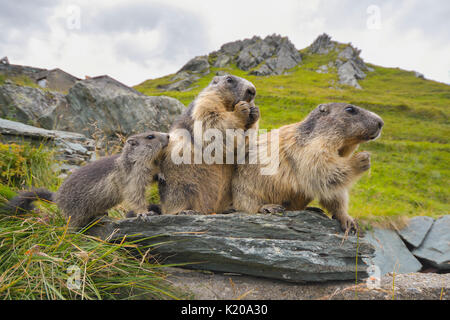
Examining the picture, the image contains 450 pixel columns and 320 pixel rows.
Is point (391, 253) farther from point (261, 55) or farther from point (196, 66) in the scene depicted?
point (261, 55)

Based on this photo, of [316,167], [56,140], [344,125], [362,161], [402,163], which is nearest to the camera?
[362,161]

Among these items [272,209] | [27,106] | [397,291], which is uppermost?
[27,106]

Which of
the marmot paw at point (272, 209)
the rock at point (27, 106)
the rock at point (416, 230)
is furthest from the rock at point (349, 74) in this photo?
the marmot paw at point (272, 209)

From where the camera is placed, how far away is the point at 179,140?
15.8 feet

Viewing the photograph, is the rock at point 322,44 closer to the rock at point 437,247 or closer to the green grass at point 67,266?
the rock at point 437,247

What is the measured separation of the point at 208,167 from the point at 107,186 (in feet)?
5.35

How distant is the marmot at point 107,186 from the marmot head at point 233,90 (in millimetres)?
1249

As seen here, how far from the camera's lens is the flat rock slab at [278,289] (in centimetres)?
371

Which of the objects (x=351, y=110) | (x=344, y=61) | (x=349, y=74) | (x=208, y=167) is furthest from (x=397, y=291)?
(x=344, y=61)

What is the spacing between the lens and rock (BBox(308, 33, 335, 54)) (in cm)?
12611

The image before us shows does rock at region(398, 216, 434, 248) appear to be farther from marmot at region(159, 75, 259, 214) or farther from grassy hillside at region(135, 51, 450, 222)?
marmot at region(159, 75, 259, 214)

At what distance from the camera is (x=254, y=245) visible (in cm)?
402

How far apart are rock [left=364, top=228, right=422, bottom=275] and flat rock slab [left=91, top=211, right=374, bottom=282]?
6986mm

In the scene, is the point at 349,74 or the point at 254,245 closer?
the point at 254,245
